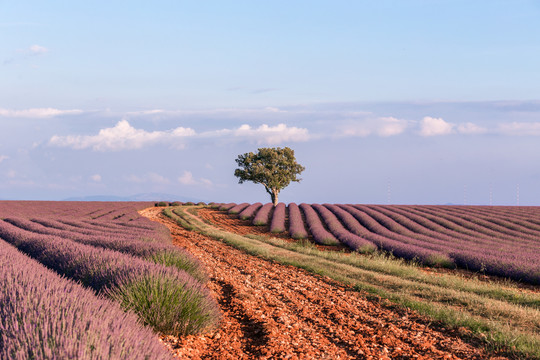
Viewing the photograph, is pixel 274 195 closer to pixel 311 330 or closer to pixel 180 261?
pixel 180 261

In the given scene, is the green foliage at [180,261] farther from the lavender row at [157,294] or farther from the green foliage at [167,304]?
the green foliage at [167,304]

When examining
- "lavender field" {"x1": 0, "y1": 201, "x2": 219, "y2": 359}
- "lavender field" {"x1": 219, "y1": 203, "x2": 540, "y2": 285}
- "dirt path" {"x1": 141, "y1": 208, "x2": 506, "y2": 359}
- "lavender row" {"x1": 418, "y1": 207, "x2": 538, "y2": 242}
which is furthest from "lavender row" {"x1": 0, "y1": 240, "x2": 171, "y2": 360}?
"lavender row" {"x1": 418, "y1": 207, "x2": 538, "y2": 242}

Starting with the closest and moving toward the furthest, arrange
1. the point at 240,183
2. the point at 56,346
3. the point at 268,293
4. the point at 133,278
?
the point at 56,346 < the point at 133,278 < the point at 268,293 < the point at 240,183

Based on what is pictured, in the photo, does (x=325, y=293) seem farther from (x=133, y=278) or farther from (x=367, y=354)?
(x=133, y=278)

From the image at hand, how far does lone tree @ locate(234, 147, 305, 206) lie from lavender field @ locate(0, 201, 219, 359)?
40664 mm

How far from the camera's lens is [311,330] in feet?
21.0

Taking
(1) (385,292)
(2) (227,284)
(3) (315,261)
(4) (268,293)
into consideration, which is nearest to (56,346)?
(4) (268,293)

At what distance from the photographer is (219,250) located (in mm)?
17094

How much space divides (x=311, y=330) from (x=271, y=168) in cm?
4689

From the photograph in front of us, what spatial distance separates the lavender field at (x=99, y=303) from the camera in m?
3.10

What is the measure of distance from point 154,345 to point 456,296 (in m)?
7.67

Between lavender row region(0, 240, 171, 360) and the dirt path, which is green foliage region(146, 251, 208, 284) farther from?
lavender row region(0, 240, 171, 360)

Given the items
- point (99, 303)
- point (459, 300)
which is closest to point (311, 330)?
point (99, 303)

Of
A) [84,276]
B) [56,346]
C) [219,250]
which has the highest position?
[56,346]
